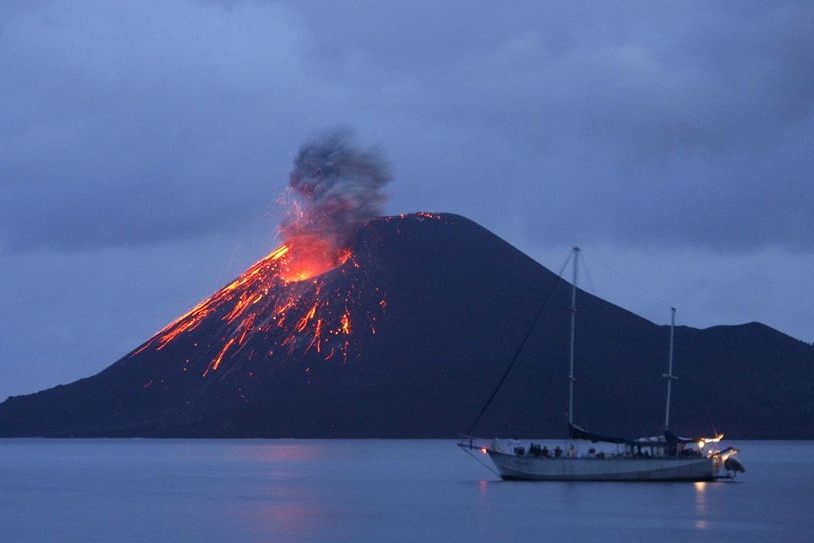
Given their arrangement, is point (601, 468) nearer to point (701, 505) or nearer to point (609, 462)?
point (609, 462)

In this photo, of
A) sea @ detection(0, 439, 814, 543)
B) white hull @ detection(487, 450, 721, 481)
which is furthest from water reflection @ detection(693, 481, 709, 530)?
white hull @ detection(487, 450, 721, 481)

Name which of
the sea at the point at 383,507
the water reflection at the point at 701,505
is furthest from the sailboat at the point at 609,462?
the water reflection at the point at 701,505

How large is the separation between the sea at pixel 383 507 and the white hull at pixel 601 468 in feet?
2.58

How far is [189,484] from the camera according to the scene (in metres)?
110

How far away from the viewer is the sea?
68.8 metres

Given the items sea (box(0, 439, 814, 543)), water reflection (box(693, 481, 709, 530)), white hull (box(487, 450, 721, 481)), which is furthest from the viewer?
white hull (box(487, 450, 721, 481))

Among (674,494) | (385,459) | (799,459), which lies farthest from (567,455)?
(799,459)

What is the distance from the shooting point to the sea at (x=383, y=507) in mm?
68750

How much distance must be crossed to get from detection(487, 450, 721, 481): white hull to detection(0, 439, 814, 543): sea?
79cm

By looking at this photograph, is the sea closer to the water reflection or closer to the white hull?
the water reflection

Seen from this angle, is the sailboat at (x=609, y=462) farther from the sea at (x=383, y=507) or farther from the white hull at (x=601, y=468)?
the sea at (x=383, y=507)

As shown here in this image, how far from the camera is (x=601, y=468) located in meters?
95.6

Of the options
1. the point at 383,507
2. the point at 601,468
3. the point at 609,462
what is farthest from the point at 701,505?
the point at 383,507

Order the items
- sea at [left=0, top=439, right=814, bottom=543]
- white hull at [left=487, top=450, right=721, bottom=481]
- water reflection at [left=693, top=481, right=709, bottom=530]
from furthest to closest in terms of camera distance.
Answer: white hull at [left=487, top=450, right=721, bottom=481] → water reflection at [left=693, top=481, right=709, bottom=530] → sea at [left=0, top=439, right=814, bottom=543]
